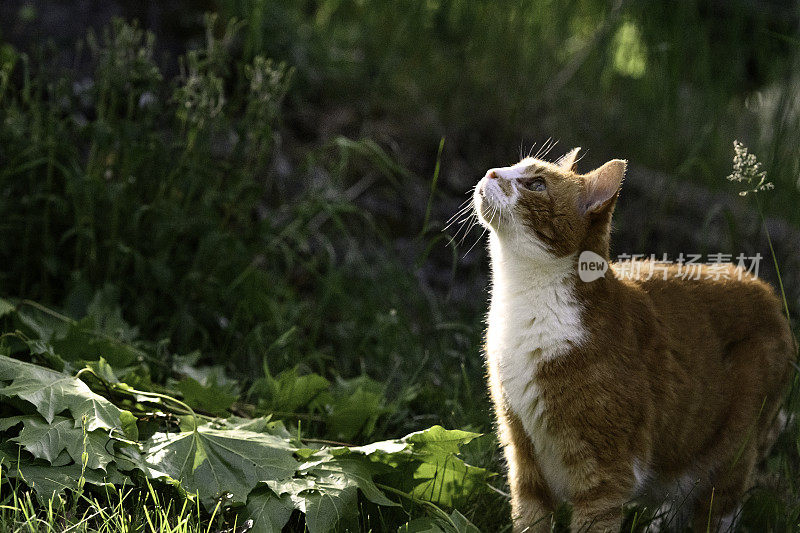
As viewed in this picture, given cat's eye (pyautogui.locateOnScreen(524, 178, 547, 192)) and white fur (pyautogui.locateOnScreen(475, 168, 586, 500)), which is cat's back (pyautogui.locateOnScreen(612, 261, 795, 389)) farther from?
cat's eye (pyautogui.locateOnScreen(524, 178, 547, 192))

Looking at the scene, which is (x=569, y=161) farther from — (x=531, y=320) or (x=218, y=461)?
(x=218, y=461)

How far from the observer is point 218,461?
1872mm

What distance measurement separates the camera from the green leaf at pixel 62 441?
5.69 feet

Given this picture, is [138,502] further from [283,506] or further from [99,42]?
[99,42]

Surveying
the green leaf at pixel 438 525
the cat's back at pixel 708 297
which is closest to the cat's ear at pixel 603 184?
the cat's back at pixel 708 297

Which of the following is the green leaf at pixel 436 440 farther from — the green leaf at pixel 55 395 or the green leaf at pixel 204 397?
the green leaf at pixel 55 395

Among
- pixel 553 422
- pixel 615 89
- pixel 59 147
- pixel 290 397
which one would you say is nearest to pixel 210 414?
pixel 290 397

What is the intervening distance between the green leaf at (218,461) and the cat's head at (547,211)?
76 cm

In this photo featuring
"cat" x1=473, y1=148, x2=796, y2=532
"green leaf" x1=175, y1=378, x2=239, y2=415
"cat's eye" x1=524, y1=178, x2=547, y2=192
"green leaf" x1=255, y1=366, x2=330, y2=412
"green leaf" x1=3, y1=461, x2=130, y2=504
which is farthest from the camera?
"green leaf" x1=255, y1=366, x2=330, y2=412

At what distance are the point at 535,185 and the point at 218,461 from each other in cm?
101

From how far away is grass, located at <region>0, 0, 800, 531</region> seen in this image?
2.69 meters

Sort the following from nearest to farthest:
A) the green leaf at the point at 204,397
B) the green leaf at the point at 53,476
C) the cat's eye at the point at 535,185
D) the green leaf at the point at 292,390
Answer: the green leaf at the point at 53,476 < the cat's eye at the point at 535,185 < the green leaf at the point at 204,397 < the green leaf at the point at 292,390

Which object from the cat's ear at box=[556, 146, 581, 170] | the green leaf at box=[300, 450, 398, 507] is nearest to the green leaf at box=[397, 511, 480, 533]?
the green leaf at box=[300, 450, 398, 507]

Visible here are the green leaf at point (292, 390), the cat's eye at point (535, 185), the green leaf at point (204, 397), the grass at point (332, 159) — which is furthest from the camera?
the grass at point (332, 159)
